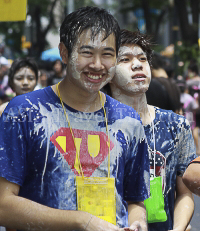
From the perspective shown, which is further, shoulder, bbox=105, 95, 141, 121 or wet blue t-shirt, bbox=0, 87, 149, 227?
shoulder, bbox=105, 95, 141, 121

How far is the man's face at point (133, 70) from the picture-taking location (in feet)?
10.9

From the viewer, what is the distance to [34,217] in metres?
2.18

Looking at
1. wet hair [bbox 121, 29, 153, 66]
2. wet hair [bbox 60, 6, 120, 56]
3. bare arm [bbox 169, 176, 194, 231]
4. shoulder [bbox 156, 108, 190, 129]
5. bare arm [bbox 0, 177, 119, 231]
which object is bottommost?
bare arm [bbox 169, 176, 194, 231]

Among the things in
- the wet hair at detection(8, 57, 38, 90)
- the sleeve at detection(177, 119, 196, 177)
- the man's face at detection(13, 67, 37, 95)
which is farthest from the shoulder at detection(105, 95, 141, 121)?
the wet hair at detection(8, 57, 38, 90)

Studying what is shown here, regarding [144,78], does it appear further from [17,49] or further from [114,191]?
[17,49]

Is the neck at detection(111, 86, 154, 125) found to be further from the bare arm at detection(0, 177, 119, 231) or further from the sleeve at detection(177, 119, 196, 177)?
the bare arm at detection(0, 177, 119, 231)

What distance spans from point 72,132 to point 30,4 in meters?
23.9

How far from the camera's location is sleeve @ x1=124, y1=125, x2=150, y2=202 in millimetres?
2510

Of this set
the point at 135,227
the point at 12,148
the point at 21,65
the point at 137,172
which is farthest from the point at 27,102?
the point at 21,65

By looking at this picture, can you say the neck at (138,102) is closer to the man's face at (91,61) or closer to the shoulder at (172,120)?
the shoulder at (172,120)

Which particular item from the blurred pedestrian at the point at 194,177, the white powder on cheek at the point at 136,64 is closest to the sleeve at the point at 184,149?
the white powder on cheek at the point at 136,64

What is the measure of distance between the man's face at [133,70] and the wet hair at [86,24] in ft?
→ 2.81

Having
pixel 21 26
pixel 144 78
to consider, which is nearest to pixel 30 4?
pixel 21 26

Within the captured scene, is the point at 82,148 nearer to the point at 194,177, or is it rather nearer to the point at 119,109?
the point at 119,109
